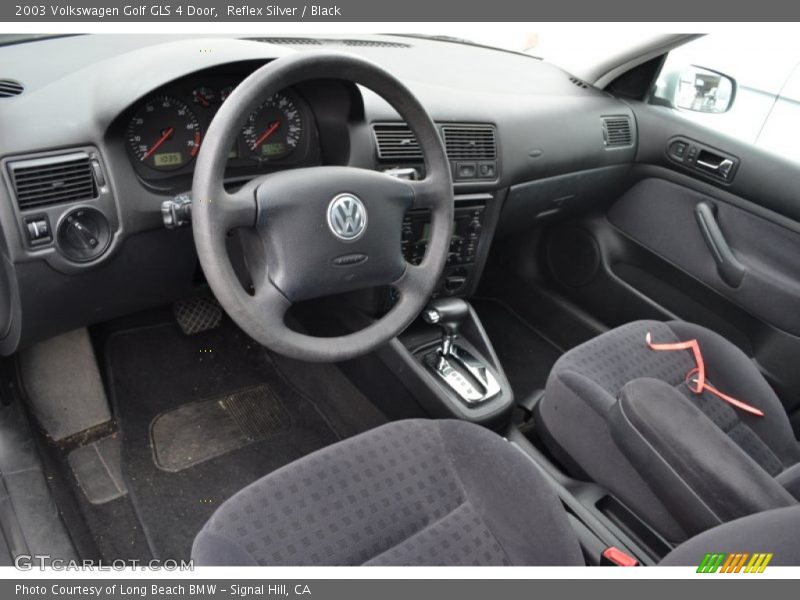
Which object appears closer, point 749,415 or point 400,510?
point 400,510

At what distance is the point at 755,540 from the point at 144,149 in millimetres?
1262

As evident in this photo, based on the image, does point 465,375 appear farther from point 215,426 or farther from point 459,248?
point 215,426

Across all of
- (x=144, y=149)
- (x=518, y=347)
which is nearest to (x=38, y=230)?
(x=144, y=149)

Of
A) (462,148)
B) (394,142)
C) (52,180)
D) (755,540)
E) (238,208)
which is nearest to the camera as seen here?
(755,540)

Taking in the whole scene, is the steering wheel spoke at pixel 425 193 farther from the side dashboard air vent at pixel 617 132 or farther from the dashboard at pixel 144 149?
the side dashboard air vent at pixel 617 132

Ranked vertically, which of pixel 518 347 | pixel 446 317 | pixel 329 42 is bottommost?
pixel 518 347

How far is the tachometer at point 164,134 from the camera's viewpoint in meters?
1.33

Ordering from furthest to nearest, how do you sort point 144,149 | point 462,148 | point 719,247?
point 719,247 → point 462,148 → point 144,149

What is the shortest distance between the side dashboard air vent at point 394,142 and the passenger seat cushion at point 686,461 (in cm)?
74

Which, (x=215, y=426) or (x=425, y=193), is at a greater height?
(x=425, y=193)

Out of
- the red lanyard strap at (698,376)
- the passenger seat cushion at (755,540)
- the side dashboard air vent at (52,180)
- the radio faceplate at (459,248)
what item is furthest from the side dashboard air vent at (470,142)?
the passenger seat cushion at (755,540)

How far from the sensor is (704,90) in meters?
2.37

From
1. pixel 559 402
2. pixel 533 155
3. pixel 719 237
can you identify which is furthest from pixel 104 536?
pixel 719 237

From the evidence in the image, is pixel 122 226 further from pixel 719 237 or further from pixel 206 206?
pixel 719 237
